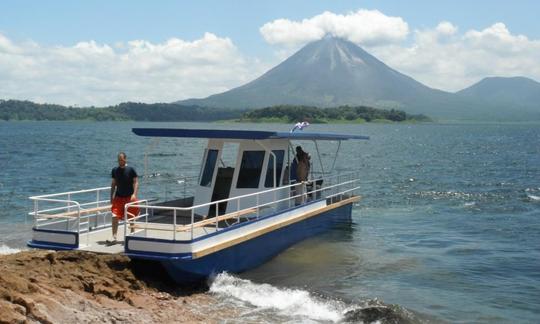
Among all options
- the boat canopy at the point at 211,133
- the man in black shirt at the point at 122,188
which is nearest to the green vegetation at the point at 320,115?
the boat canopy at the point at 211,133

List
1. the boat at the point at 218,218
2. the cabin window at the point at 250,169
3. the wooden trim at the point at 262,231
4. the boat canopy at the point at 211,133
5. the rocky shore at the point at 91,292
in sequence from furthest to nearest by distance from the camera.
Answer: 1. the cabin window at the point at 250,169
2. the boat canopy at the point at 211,133
3. the wooden trim at the point at 262,231
4. the boat at the point at 218,218
5. the rocky shore at the point at 91,292

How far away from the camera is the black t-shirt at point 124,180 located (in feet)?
37.9

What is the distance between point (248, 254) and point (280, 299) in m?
1.74

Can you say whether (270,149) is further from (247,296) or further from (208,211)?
(247,296)

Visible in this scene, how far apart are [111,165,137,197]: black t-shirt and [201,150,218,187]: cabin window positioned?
3.15 meters

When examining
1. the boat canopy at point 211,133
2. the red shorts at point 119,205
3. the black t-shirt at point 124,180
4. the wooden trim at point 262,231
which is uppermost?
the boat canopy at point 211,133

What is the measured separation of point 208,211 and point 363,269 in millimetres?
3633

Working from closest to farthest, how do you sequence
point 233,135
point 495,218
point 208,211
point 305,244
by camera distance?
1. point 233,135
2. point 208,211
3. point 305,244
4. point 495,218

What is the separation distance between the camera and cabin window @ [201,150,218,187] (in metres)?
14.5

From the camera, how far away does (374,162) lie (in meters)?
48.0

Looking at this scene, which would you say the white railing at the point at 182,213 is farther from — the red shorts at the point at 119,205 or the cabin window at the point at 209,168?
the cabin window at the point at 209,168

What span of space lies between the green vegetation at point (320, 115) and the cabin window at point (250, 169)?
137144 mm

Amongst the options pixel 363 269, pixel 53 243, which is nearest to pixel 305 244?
pixel 363 269

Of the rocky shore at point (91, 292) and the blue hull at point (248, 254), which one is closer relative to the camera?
the rocky shore at point (91, 292)
